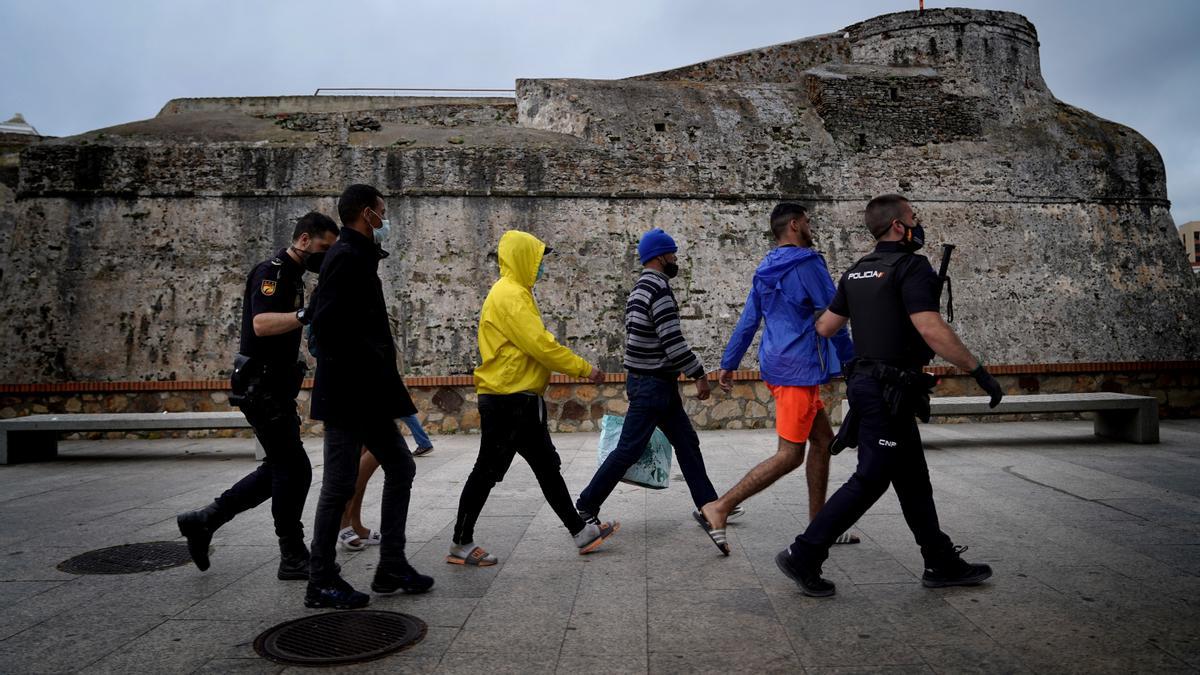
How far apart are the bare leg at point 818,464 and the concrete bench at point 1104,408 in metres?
4.43

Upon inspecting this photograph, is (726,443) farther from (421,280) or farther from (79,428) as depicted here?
(79,428)

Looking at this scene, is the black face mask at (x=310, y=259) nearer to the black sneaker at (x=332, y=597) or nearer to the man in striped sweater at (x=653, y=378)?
the black sneaker at (x=332, y=597)

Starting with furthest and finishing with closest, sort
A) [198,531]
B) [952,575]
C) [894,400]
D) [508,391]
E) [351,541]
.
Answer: [351,541]
[508,391]
[198,531]
[952,575]
[894,400]

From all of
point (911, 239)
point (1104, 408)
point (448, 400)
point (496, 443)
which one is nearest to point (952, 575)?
point (911, 239)

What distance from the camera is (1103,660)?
2809mm

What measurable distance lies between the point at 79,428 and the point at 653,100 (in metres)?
9.23

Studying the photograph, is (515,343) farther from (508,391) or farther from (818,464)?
(818,464)

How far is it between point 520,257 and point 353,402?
4.31 ft

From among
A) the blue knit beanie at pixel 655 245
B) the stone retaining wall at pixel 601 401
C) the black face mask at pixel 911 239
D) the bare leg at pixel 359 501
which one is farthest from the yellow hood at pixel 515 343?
the stone retaining wall at pixel 601 401

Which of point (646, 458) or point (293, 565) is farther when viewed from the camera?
point (646, 458)

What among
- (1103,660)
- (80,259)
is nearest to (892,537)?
(1103,660)

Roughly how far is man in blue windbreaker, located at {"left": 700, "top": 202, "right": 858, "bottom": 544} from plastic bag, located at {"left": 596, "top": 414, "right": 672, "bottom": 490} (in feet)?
1.86

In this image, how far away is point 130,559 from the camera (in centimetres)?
448

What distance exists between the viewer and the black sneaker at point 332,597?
11.8ft
